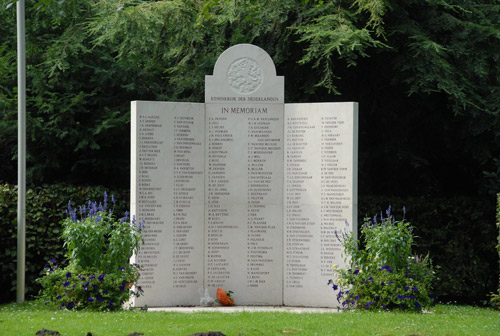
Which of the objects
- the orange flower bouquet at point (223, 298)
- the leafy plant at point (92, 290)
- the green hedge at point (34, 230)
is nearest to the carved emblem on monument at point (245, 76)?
the orange flower bouquet at point (223, 298)

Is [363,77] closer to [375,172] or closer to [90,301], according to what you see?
[375,172]

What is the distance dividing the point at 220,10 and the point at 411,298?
23.1 ft

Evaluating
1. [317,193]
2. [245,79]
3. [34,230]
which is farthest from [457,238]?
[34,230]

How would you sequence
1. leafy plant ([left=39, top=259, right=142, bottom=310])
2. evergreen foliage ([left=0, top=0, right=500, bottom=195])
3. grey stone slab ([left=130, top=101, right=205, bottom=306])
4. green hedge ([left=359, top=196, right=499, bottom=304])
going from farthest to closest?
green hedge ([left=359, top=196, right=499, bottom=304])
evergreen foliage ([left=0, top=0, right=500, bottom=195])
grey stone slab ([left=130, top=101, right=205, bottom=306])
leafy plant ([left=39, top=259, right=142, bottom=310])

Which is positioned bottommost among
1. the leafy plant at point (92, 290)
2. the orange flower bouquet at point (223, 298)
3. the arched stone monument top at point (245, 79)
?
the orange flower bouquet at point (223, 298)

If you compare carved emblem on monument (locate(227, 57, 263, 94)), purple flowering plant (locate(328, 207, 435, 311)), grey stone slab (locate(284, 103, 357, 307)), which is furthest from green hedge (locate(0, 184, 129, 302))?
purple flowering plant (locate(328, 207, 435, 311))

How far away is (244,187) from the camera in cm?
1034

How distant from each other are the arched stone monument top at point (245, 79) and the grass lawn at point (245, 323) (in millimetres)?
3382

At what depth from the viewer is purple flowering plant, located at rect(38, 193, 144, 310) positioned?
8.73 meters

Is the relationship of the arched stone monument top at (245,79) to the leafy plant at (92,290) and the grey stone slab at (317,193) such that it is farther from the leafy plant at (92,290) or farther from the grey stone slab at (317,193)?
the leafy plant at (92,290)

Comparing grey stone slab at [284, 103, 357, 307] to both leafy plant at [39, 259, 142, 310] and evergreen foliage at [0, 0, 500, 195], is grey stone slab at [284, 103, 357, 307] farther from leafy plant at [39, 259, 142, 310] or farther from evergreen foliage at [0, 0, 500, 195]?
leafy plant at [39, 259, 142, 310]

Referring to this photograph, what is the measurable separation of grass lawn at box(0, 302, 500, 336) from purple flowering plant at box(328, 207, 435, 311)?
346 millimetres

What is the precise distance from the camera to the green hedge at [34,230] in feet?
36.0

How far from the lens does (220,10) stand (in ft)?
43.4
